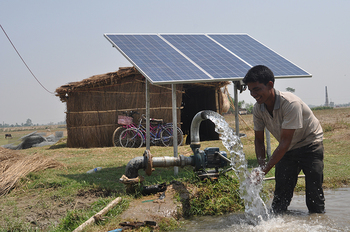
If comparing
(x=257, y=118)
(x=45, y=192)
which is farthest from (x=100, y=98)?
(x=257, y=118)

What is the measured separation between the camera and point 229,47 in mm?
8570

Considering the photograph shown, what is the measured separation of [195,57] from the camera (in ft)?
24.3

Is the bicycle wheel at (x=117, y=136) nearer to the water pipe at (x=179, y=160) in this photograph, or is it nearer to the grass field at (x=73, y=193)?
the grass field at (x=73, y=193)

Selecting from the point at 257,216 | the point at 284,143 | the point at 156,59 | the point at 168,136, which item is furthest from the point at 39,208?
the point at 168,136

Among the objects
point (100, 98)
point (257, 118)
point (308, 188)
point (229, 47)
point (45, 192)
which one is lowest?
point (45, 192)

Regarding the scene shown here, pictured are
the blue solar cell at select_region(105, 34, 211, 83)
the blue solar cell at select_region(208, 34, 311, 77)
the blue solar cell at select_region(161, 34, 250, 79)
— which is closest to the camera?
the blue solar cell at select_region(105, 34, 211, 83)

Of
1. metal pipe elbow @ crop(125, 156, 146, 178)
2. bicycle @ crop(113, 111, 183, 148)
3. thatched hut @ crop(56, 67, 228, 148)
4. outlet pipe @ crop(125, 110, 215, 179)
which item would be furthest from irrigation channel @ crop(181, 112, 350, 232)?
thatched hut @ crop(56, 67, 228, 148)

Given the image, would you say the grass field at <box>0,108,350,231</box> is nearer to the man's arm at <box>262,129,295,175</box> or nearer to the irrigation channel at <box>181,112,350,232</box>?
the irrigation channel at <box>181,112,350,232</box>

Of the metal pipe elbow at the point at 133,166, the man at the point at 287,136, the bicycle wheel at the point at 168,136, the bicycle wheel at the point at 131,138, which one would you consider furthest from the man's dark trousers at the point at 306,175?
the bicycle wheel at the point at 131,138

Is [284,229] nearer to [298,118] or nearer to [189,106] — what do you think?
[298,118]

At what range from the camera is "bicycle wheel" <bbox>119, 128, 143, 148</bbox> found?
12852mm

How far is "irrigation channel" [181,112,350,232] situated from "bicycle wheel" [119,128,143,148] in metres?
8.38

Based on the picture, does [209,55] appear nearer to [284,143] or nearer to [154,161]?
[154,161]

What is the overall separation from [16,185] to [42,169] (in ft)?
3.97
